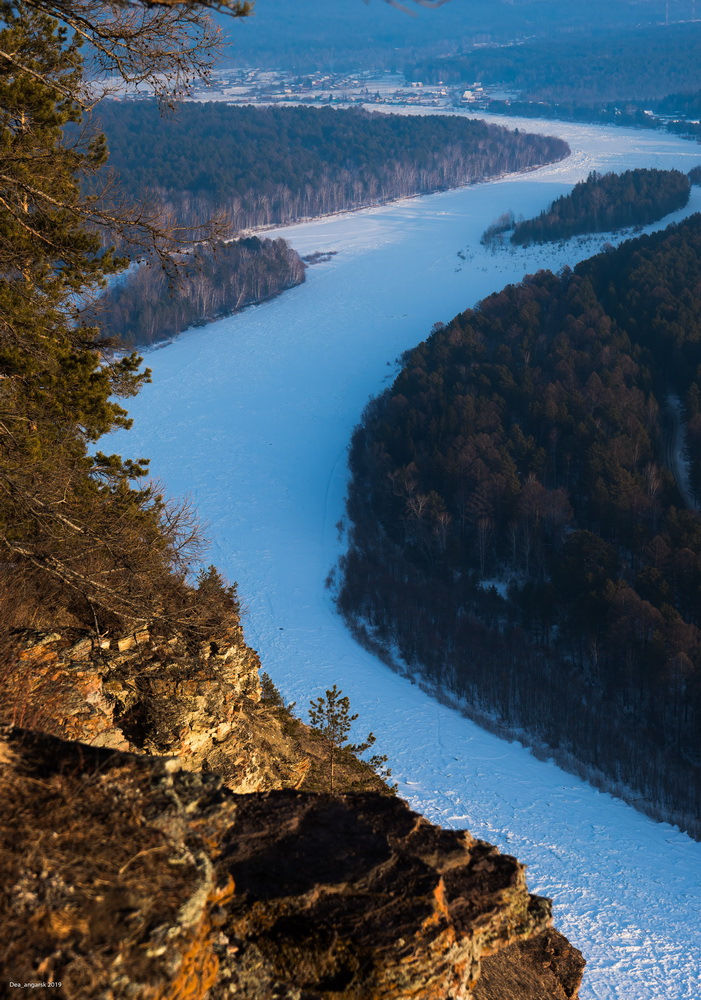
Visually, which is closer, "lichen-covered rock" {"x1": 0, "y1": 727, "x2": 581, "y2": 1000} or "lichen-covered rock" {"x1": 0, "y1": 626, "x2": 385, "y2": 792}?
"lichen-covered rock" {"x1": 0, "y1": 727, "x2": 581, "y2": 1000}

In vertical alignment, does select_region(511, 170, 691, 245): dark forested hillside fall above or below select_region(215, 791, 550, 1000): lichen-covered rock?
above

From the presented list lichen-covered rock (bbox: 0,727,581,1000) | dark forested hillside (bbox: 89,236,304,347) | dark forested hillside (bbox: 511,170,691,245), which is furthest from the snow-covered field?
lichen-covered rock (bbox: 0,727,581,1000)

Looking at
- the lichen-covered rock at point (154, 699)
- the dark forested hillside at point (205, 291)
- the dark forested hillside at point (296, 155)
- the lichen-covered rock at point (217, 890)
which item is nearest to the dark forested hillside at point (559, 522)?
the lichen-covered rock at point (154, 699)

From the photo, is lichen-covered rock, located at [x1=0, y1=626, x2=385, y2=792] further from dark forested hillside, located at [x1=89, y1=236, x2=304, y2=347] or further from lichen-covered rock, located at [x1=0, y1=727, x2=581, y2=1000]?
dark forested hillside, located at [x1=89, y1=236, x2=304, y2=347]

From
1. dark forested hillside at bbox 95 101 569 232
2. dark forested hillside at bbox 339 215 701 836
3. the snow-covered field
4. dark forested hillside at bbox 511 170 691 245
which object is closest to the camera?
the snow-covered field

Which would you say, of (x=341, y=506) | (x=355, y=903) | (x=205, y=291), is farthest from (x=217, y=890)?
(x=205, y=291)

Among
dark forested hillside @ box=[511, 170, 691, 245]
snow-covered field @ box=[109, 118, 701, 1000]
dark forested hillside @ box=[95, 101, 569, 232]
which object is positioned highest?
dark forested hillside @ box=[95, 101, 569, 232]

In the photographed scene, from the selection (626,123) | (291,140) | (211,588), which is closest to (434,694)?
(211,588)

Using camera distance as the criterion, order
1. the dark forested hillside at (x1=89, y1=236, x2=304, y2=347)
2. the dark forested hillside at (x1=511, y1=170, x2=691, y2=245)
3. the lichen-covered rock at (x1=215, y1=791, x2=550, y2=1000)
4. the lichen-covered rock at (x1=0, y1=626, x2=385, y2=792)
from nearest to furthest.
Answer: the lichen-covered rock at (x1=215, y1=791, x2=550, y2=1000)
the lichen-covered rock at (x1=0, y1=626, x2=385, y2=792)
the dark forested hillside at (x1=89, y1=236, x2=304, y2=347)
the dark forested hillside at (x1=511, y1=170, x2=691, y2=245)
